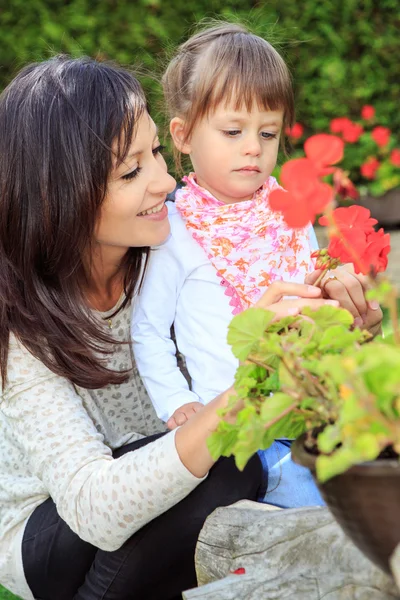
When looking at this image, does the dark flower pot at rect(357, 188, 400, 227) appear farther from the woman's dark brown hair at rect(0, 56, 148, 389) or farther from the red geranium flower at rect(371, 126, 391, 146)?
the woman's dark brown hair at rect(0, 56, 148, 389)

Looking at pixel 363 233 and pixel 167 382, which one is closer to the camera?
pixel 363 233

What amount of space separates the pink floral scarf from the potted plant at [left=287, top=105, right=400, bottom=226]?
13.3 feet

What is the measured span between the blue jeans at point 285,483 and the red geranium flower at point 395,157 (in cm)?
504

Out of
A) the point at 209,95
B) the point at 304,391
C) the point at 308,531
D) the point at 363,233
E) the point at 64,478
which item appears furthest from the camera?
the point at 209,95

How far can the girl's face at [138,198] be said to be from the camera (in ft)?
7.09

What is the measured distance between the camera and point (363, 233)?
1682mm

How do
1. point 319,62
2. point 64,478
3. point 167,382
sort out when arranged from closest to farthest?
point 64,478 → point 167,382 → point 319,62

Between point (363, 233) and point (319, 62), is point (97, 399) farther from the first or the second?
point (319, 62)

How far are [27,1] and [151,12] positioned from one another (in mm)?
864

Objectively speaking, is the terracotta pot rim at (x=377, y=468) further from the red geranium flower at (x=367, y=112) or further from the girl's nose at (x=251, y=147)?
the red geranium flower at (x=367, y=112)

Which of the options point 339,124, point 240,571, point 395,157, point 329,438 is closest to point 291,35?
point 339,124

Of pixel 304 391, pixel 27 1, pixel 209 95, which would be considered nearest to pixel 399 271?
pixel 27 1

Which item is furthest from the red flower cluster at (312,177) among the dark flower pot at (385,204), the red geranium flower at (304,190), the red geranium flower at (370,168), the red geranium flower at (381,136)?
the dark flower pot at (385,204)

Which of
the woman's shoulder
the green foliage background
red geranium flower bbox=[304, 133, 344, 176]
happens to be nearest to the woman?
the woman's shoulder
